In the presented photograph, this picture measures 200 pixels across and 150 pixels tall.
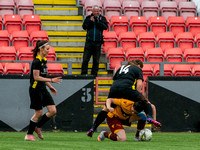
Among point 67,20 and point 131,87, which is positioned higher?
point 67,20

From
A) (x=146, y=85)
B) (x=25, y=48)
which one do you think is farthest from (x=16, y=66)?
(x=146, y=85)

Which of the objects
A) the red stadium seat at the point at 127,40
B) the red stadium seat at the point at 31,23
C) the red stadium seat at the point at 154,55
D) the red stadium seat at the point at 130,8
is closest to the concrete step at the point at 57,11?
the red stadium seat at the point at 31,23

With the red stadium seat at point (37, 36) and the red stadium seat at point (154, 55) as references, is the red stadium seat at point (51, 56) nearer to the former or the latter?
the red stadium seat at point (37, 36)

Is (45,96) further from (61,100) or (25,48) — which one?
(25,48)

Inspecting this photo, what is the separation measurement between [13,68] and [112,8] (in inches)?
203

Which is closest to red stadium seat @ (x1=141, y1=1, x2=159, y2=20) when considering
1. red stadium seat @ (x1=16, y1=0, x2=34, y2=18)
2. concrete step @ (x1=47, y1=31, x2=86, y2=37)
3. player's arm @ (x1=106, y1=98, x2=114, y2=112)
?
concrete step @ (x1=47, y1=31, x2=86, y2=37)

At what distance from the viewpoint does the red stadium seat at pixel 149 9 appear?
1723cm

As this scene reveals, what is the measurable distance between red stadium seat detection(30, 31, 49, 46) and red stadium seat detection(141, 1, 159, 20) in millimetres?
3911

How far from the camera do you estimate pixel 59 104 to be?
1218cm

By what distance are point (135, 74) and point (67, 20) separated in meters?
7.88

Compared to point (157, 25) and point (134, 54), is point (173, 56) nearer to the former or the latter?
point (134, 54)

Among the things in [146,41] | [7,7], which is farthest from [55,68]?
[7,7]

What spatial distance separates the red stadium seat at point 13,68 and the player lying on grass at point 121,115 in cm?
464

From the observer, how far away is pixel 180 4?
17609 millimetres
